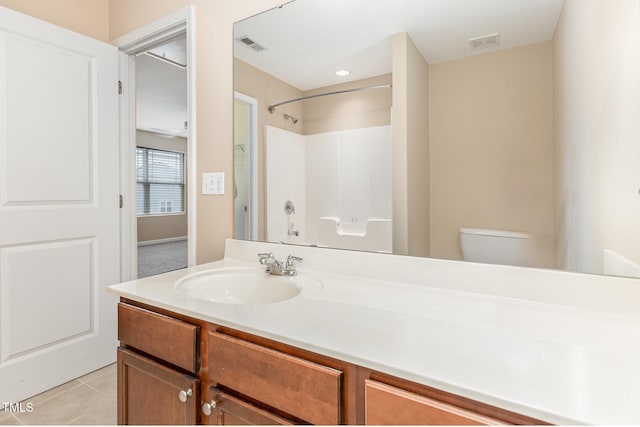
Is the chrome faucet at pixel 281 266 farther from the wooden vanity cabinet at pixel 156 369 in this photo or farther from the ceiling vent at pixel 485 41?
the ceiling vent at pixel 485 41

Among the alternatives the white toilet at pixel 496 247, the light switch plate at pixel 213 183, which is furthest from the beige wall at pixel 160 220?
the white toilet at pixel 496 247

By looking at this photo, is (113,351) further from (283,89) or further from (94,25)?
(94,25)

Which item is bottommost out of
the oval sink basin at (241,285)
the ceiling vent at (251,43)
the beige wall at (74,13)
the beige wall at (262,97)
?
the oval sink basin at (241,285)


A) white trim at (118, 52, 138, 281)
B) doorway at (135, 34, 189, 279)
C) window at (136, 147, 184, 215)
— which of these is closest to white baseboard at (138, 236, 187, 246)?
doorway at (135, 34, 189, 279)

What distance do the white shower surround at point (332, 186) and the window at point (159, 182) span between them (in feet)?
21.5

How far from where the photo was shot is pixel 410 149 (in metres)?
1.22

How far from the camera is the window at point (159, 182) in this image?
718 centimetres

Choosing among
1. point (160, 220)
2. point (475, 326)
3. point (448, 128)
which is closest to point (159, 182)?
point (160, 220)

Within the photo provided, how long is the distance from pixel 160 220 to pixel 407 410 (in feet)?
26.5

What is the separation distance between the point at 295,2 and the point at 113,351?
2243 mm

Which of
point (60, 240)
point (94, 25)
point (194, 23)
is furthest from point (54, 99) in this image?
point (194, 23)

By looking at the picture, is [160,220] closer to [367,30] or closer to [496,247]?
[367,30]

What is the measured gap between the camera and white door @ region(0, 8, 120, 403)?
1659 mm

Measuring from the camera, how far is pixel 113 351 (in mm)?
2100
